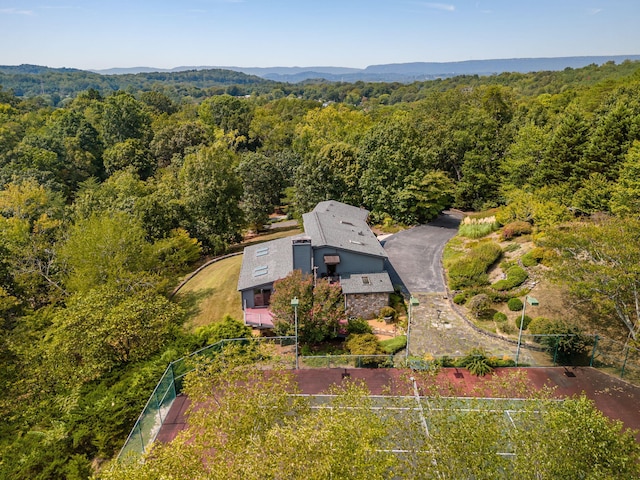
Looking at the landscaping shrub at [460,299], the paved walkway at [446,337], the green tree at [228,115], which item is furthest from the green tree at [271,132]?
the paved walkway at [446,337]

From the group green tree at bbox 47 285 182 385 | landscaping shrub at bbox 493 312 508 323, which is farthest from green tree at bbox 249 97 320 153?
landscaping shrub at bbox 493 312 508 323

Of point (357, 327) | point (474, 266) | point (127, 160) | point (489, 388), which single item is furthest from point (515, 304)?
point (127, 160)

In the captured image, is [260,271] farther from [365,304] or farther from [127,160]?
[127,160]

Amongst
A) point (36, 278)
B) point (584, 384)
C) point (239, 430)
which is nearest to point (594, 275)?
point (584, 384)

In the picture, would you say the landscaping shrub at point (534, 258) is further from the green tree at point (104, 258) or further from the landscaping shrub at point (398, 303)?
the green tree at point (104, 258)

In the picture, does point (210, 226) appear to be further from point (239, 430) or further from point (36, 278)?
point (239, 430)

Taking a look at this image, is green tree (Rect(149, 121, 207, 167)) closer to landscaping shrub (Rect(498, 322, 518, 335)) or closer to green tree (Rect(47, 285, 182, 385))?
green tree (Rect(47, 285, 182, 385))
